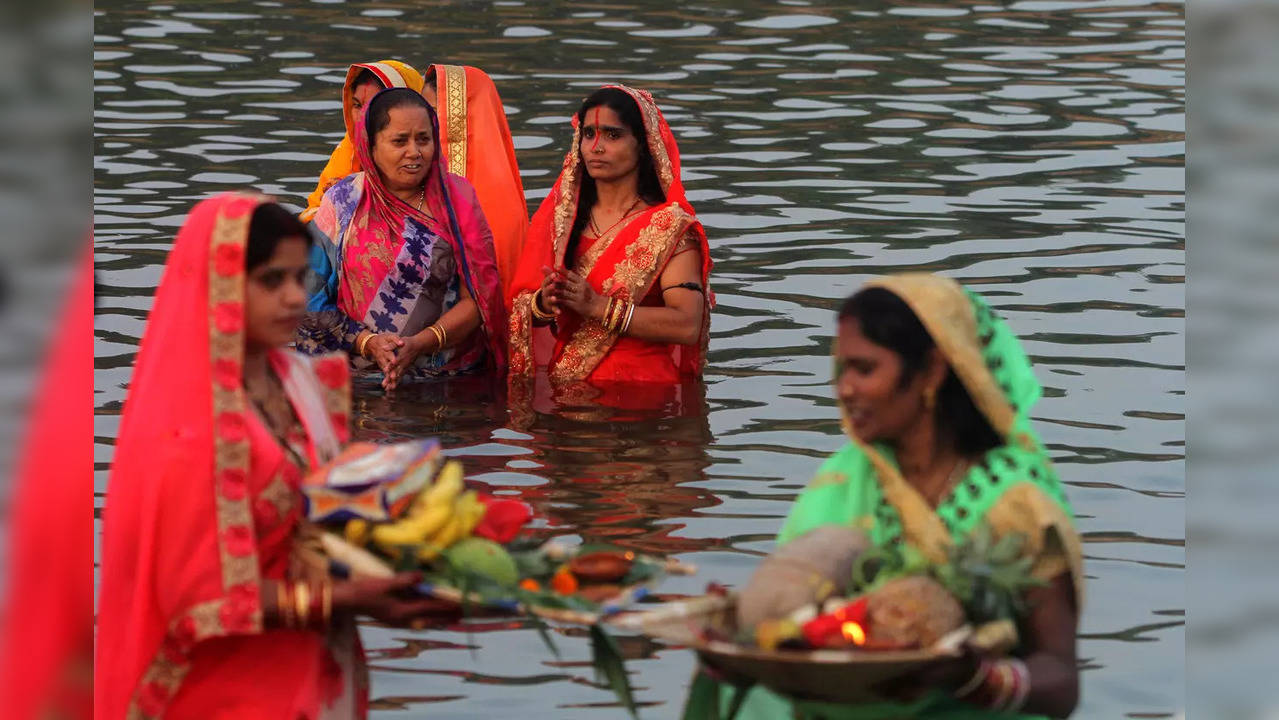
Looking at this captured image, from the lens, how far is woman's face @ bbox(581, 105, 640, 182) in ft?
27.2

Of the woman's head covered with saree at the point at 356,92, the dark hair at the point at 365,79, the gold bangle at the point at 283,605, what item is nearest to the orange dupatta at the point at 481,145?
the woman's head covered with saree at the point at 356,92

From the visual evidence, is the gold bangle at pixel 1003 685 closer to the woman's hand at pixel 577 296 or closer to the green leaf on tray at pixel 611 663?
the green leaf on tray at pixel 611 663

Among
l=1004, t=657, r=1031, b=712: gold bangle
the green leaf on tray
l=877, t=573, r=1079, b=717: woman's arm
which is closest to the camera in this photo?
l=877, t=573, r=1079, b=717: woman's arm

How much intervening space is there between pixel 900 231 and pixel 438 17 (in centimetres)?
729

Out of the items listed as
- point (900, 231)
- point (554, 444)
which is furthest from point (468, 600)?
point (900, 231)

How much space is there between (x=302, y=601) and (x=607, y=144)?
456cm

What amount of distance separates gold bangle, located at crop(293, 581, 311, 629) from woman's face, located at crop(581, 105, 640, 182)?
4.52 metres

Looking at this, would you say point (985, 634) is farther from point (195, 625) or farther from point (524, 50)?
point (524, 50)

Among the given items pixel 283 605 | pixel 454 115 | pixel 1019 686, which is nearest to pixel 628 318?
pixel 454 115

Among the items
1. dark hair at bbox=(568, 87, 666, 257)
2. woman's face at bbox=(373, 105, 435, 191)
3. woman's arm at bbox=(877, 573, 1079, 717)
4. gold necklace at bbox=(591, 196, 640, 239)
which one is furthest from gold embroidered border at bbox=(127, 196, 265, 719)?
gold necklace at bbox=(591, 196, 640, 239)

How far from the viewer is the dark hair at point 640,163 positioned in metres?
8.30

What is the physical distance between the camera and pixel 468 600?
397 centimetres

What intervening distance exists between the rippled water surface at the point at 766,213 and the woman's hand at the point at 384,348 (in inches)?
10.8

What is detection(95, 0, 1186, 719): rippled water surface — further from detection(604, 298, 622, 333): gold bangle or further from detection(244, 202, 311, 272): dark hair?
detection(244, 202, 311, 272): dark hair
